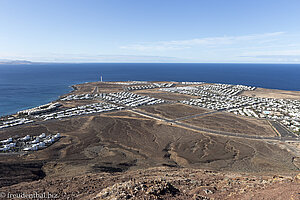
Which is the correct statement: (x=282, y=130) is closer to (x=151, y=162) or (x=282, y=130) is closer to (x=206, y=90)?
(x=151, y=162)

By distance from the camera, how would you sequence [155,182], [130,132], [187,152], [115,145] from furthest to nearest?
[130,132], [115,145], [187,152], [155,182]

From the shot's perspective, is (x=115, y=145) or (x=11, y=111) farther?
(x=11, y=111)

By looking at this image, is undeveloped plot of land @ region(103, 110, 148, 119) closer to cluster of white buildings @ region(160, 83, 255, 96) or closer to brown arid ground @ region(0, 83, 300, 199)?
brown arid ground @ region(0, 83, 300, 199)

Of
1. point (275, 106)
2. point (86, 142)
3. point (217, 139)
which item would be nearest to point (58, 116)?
point (86, 142)

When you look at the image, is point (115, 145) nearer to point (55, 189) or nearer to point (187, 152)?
Result: point (187, 152)

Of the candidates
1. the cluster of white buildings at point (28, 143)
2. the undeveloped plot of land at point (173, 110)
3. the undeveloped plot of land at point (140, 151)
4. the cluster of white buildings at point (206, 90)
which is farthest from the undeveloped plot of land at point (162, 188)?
the cluster of white buildings at point (206, 90)

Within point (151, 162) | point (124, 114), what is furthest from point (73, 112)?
point (151, 162)

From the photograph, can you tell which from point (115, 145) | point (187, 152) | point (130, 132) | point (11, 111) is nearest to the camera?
point (187, 152)
